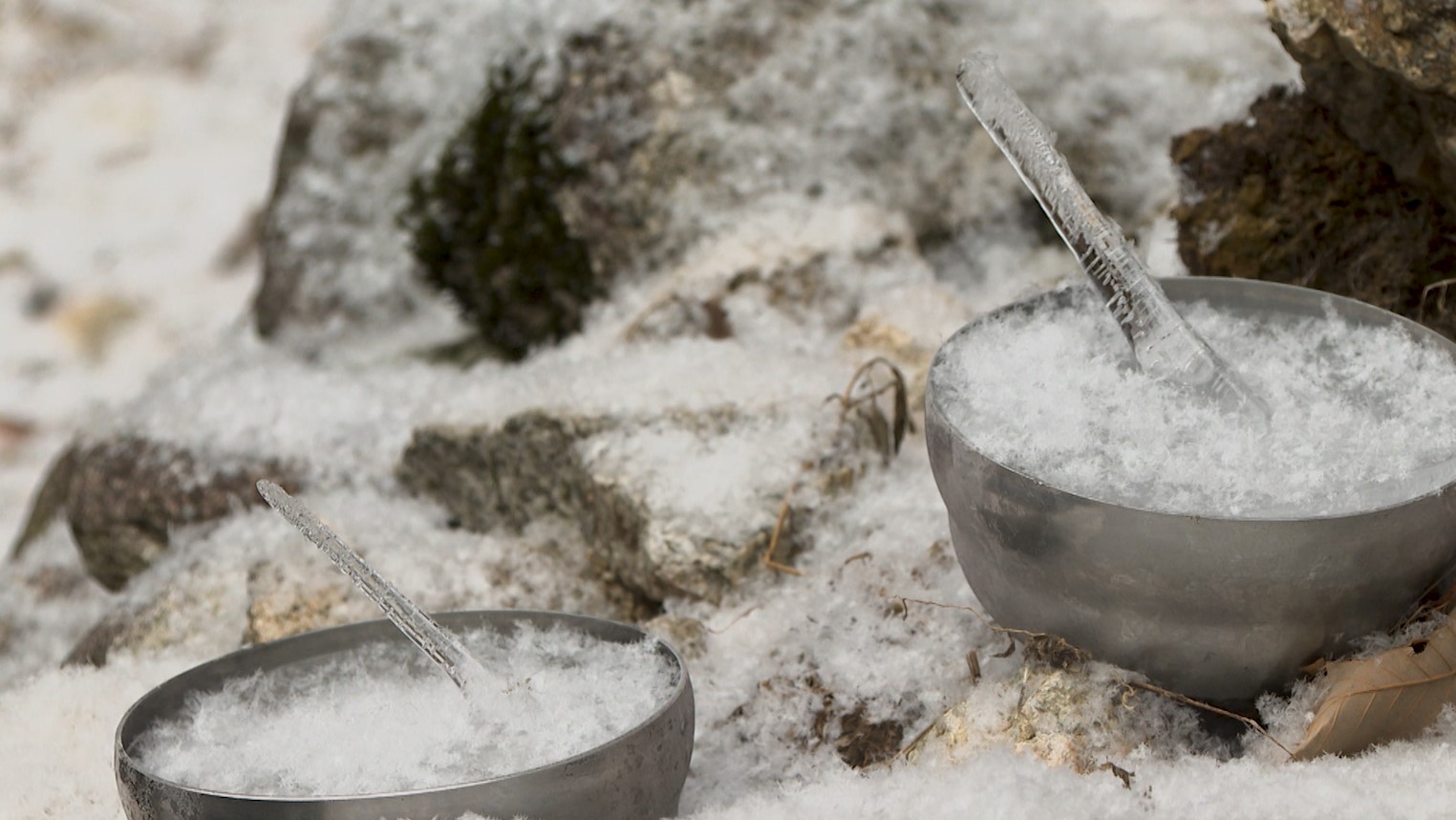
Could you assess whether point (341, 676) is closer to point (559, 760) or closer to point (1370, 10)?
point (559, 760)

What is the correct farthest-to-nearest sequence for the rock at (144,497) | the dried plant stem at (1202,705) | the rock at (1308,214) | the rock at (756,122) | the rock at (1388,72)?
the rock at (756,122), the rock at (144,497), the rock at (1308,214), the rock at (1388,72), the dried plant stem at (1202,705)

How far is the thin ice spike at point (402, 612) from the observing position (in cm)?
168

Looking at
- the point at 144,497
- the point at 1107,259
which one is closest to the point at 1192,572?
the point at 1107,259

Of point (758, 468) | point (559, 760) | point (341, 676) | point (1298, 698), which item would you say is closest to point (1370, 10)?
point (1298, 698)

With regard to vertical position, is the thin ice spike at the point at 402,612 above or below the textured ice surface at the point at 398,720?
above

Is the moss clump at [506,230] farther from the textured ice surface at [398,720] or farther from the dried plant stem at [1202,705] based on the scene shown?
the dried plant stem at [1202,705]

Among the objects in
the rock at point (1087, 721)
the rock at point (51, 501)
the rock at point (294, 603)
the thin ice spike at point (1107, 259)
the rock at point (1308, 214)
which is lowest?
the rock at point (51, 501)

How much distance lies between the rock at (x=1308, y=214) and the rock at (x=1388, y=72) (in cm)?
5

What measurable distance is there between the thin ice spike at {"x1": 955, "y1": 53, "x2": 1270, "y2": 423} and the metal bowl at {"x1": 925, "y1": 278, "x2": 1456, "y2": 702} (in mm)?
187

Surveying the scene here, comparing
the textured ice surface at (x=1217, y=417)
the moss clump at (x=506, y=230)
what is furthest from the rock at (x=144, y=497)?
the textured ice surface at (x=1217, y=417)

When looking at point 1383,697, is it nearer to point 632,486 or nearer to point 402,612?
point 402,612

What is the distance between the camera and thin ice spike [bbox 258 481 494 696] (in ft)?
Result: 5.51

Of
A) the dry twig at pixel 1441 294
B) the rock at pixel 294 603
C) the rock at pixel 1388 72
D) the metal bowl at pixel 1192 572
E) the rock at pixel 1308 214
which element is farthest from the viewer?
the rock at pixel 294 603

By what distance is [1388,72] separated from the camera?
191 centimetres
